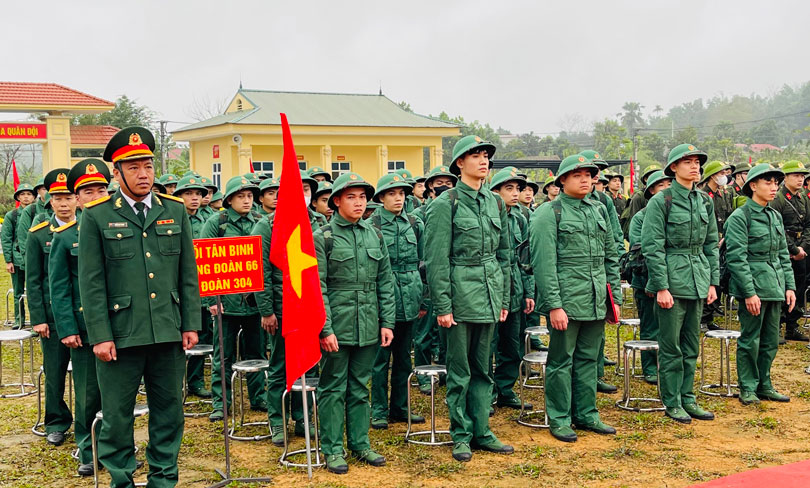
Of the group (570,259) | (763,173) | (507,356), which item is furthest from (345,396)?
(763,173)

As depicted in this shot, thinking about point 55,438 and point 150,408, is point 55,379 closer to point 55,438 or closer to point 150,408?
point 55,438

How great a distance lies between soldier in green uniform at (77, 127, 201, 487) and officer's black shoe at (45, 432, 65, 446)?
6.43 ft

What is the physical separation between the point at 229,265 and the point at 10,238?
8.84 metres

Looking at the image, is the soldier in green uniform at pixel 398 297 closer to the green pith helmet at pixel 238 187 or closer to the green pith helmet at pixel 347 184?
the green pith helmet at pixel 347 184

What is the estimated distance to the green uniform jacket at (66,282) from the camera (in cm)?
549

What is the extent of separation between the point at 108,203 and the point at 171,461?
1694 mm

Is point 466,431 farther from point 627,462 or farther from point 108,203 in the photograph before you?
point 108,203

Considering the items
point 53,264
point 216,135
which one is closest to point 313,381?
point 53,264

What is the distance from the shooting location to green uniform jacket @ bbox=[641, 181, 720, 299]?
695 centimetres

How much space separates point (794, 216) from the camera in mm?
10570

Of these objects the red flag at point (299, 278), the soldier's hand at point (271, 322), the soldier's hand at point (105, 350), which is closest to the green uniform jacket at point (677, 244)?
the red flag at point (299, 278)

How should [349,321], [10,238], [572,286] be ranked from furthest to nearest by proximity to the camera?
[10,238], [572,286], [349,321]

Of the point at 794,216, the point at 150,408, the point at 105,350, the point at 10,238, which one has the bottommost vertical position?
the point at 150,408

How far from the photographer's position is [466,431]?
6.18 metres
